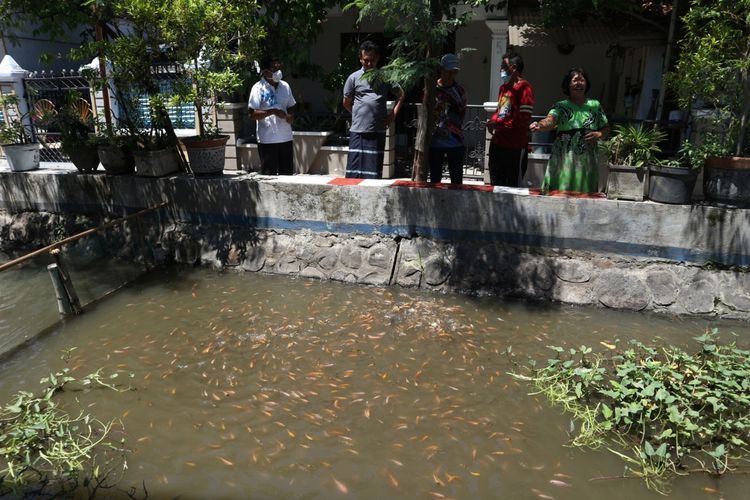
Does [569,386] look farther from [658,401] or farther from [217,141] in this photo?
[217,141]

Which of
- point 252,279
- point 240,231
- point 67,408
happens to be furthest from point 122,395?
point 240,231

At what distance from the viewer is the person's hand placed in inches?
223

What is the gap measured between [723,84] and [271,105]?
5.05 meters

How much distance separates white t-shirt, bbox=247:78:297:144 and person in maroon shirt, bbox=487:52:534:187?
8.99ft

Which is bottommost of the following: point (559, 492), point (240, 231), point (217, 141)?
point (559, 492)

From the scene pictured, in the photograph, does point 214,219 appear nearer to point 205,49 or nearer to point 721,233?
point 205,49

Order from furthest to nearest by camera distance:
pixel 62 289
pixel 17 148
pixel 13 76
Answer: pixel 13 76 < pixel 17 148 < pixel 62 289

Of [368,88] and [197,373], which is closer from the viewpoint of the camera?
[197,373]

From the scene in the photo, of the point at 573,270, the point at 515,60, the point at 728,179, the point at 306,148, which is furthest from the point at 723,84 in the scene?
the point at 306,148

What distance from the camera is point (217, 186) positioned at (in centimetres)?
671

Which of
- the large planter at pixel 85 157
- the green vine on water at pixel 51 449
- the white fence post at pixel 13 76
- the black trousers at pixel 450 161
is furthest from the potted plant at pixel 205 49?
the white fence post at pixel 13 76

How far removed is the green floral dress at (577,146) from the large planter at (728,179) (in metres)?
1.03

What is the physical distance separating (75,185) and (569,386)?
6626 mm

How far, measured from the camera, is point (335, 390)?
4.17m
